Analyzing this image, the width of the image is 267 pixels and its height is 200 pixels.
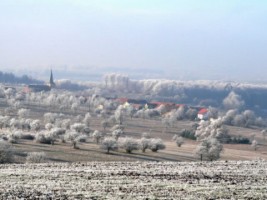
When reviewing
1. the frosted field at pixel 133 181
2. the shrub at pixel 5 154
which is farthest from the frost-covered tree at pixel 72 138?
the frosted field at pixel 133 181

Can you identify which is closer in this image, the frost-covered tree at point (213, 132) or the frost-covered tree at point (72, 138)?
the frost-covered tree at point (72, 138)

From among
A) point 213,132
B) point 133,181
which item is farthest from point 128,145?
point 213,132

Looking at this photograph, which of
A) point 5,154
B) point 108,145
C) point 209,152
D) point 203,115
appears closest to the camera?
point 5,154

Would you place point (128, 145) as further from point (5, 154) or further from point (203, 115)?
point (203, 115)

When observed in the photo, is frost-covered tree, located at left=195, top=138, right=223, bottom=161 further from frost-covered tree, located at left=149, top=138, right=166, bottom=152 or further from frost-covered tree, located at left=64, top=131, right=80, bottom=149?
frost-covered tree, located at left=64, top=131, right=80, bottom=149

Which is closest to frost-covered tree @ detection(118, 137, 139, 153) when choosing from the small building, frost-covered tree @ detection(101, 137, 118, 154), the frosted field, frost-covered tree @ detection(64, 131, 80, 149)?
frost-covered tree @ detection(101, 137, 118, 154)

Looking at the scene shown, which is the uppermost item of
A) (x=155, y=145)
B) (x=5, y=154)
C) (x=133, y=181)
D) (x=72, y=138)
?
(x=133, y=181)

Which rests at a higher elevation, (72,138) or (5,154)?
(5,154)

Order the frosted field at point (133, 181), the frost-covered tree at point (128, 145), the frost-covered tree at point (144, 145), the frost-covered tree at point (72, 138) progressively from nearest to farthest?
1. the frosted field at point (133, 181)
2. the frost-covered tree at point (128, 145)
3. the frost-covered tree at point (72, 138)
4. the frost-covered tree at point (144, 145)

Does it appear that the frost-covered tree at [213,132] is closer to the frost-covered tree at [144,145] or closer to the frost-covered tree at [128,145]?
the frost-covered tree at [144,145]

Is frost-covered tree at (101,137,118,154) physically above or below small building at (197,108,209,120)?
below
